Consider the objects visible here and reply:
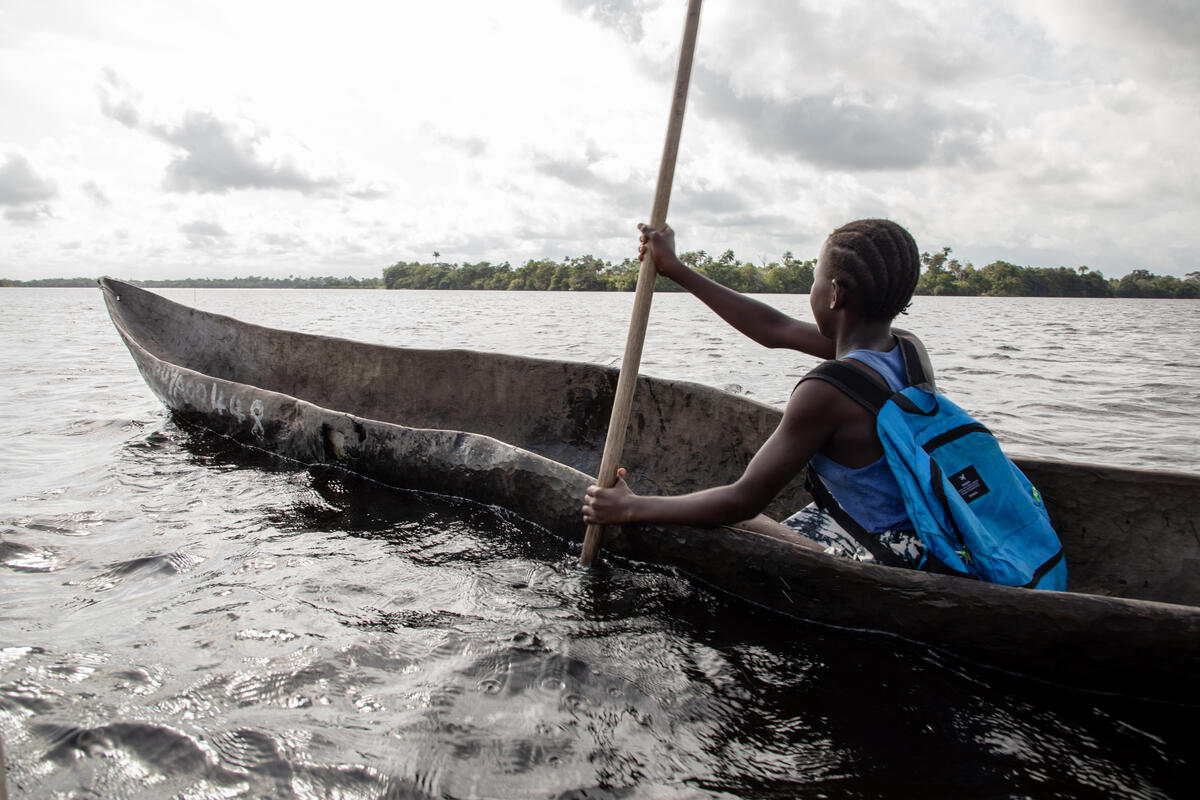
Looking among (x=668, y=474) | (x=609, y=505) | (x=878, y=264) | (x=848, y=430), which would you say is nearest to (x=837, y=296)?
(x=878, y=264)

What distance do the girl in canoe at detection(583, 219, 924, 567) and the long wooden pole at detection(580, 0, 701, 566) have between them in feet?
1.10

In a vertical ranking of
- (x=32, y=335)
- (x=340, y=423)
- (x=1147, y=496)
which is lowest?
(x=32, y=335)

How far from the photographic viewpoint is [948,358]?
12078 millimetres

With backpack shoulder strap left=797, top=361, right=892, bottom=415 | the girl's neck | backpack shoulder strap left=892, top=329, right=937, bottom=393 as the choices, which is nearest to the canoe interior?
backpack shoulder strap left=892, top=329, right=937, bottom=393

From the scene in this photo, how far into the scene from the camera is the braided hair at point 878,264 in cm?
221

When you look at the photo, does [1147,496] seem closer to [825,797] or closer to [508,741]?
[825,797]

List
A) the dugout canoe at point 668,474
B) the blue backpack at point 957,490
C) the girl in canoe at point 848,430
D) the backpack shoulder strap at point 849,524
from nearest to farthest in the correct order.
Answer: the dugout canoe at point 668,474, the blue backpack at point 957,490, the girl in canoe at point 848,430, the backpack shoulder strap at point 849,524

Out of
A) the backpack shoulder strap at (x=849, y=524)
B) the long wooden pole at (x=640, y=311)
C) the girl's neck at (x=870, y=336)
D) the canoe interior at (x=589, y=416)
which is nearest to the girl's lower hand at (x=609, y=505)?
the long wooden pole at (x=640, y=311)

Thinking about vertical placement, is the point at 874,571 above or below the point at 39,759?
above

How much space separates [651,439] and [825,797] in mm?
2703

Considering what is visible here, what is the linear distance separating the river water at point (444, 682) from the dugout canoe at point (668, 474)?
152 mm

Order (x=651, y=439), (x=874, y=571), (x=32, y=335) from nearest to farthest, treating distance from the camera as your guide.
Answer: (x=874, y=571), (x=651, y=439), (x=32, y=335)

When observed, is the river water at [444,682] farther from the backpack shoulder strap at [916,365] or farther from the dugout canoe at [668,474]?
the backpack shoulder strap at [916,365]

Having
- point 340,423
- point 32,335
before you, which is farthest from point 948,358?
point 32,335
